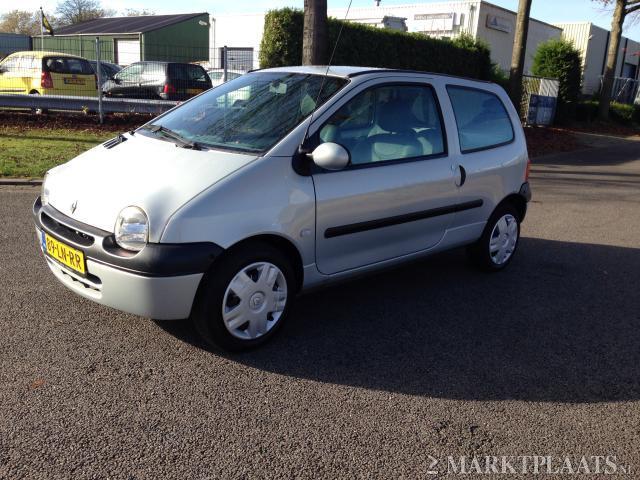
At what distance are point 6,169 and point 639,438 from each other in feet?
27.8

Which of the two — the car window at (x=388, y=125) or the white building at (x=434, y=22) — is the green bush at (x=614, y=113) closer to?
the white building at (x=434, y=22)

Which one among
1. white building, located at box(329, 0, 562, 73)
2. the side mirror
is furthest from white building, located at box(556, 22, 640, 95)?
the side mirror

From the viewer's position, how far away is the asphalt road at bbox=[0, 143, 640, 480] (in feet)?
8.84

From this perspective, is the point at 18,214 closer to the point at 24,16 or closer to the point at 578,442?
the point at 578,442

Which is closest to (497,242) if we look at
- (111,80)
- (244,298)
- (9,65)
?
(244,298)

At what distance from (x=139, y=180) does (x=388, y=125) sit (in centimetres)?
182

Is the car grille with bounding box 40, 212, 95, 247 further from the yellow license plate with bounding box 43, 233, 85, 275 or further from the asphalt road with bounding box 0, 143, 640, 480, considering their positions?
the asphalt road with bounding box 0, 143, 640, 480

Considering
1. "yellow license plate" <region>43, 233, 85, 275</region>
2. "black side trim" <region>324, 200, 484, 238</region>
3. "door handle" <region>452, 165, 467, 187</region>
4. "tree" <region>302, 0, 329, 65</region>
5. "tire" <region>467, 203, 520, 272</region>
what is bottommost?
"tire" <region>467, 203, 520, 272</region>

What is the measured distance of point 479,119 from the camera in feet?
16.9

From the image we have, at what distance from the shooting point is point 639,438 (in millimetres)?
3018

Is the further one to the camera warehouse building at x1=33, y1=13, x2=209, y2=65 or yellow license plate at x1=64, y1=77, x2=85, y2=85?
warehouse building at x1=33, y1=13, x2=209, y2=65

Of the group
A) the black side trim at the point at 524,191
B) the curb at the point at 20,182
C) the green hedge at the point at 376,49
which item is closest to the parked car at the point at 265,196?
the black side trim at the point at 524,191

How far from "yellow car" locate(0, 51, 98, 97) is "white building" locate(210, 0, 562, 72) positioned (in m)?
13.0

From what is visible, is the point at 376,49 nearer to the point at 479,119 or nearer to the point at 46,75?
the point at 46,75
